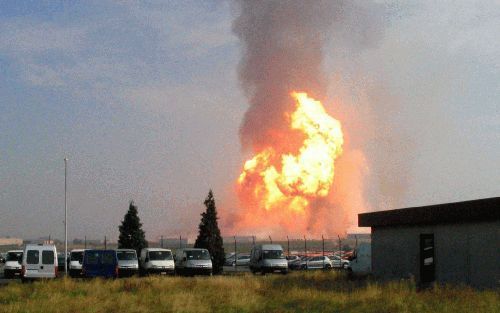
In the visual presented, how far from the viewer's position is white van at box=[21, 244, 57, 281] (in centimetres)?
4372

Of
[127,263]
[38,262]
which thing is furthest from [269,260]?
[38,262]

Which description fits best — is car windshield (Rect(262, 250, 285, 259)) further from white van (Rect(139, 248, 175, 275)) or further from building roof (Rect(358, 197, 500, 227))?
building roof (Rect(358, 197, 500, 227))

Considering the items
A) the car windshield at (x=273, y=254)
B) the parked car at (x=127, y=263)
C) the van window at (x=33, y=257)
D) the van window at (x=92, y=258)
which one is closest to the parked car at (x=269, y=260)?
the car windshield at (x=273, y=254)

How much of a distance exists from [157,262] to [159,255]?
67 centimetres

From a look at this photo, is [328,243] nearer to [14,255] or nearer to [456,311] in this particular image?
[14,255]

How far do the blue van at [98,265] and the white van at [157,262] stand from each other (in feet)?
18.4

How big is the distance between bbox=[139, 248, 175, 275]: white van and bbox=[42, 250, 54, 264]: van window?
796cm

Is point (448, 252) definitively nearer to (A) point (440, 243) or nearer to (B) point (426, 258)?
(A) point (440, 243)

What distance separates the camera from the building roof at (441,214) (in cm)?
3231

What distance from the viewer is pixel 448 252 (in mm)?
36531

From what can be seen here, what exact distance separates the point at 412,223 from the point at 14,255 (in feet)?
91.1


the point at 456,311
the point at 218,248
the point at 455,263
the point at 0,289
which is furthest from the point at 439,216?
the point at 218,248

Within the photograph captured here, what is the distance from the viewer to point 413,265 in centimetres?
3975

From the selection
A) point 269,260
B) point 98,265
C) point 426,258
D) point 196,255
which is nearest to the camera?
point 426,258
